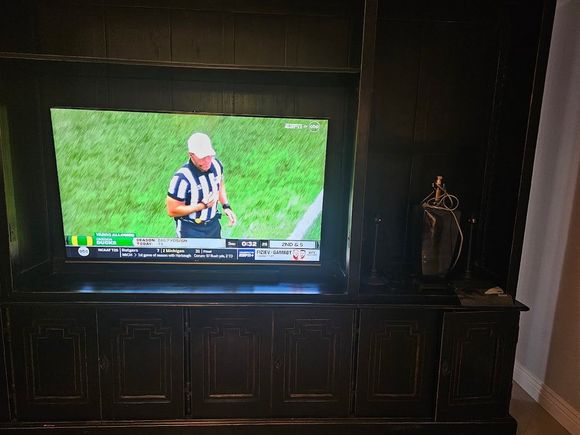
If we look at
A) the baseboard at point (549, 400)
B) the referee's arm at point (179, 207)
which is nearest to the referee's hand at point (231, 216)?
the referee's arm at point (179, 207)

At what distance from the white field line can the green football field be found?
0.02 m

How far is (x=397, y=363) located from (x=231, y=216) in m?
1.05

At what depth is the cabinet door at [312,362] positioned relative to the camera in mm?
1871

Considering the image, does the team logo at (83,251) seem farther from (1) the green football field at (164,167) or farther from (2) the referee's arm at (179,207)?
(2) the referee's arm at (179,207)

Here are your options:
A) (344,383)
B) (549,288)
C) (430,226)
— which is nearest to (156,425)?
(344,383)

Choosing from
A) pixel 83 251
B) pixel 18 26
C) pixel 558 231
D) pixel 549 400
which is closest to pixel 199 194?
pixel 83 251

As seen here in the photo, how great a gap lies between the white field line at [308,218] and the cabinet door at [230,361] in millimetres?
407

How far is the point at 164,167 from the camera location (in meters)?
1.94

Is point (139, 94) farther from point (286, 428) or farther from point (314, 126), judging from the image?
point (286, 428)

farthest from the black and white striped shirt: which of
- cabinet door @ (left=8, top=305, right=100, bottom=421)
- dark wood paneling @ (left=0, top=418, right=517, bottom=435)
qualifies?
dark wood paneling @ (left=0, top=418, right=517, bottom=435)

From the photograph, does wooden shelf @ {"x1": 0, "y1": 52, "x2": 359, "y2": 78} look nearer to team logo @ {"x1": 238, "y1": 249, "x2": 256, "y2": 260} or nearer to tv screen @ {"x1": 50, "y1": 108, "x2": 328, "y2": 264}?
tv screen @ {"x1": 50, "y1": 108, "x2": 328, "y2": 264}

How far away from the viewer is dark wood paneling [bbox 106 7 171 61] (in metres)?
2.02

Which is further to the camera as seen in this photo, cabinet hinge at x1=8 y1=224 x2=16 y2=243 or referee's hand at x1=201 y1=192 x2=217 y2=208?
referee's hand at x1=201 y1=192 x2=217 y2=208

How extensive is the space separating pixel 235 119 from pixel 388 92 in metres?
0.83
